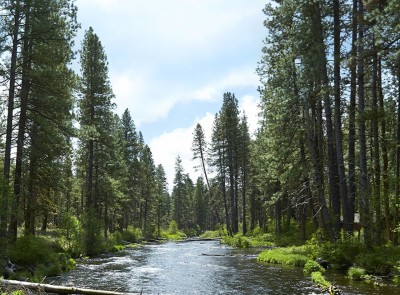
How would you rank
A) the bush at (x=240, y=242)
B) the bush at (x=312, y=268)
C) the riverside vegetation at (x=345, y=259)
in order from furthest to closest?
the bush at (x=240, y=242)
the bush at (x=312, y=268)
the riverside vegetation at (x=345, y=259)

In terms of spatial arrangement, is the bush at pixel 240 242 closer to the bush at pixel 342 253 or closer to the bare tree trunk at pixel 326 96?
the bare tree trunk at pixel 326 96

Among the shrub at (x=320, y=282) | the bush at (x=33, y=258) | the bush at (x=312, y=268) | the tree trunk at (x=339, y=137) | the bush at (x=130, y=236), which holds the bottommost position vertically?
the bush at (x=130, y=236)

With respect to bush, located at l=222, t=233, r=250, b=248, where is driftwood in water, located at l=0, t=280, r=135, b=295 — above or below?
above

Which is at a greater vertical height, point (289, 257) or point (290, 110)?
point (290, 110)

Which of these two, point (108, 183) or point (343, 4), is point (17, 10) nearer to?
point (343, 4)

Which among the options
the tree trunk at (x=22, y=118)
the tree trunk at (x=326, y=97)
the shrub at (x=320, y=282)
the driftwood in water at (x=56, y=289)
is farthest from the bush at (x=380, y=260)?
the tree trunk at (x=22, y=118)

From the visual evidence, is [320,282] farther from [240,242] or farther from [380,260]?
[240,242]

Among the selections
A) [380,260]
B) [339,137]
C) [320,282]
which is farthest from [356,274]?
[339,137]

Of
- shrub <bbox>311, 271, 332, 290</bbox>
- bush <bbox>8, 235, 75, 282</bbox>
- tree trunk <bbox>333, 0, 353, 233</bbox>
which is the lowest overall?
shrub <bbox>311, 271, 332, 290</bbox>

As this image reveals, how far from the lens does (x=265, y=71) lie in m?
26.1

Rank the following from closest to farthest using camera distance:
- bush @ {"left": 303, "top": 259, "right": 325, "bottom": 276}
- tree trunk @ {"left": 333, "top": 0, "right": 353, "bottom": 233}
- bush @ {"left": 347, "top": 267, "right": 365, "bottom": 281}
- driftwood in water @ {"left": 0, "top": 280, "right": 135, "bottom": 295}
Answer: driftwood in water @ {"left": 0, "top": 280, "right": 135, "bottom": 295} < bush @ {"left": 347, "top": 267, "right": 365, "bottom": 281} < bush @ {"left": 303, "top": 259, "right": 325, "bottom": 276} < tree trunk @ {"left": 333, "top": 0, "right": 353, "bottom": 233}

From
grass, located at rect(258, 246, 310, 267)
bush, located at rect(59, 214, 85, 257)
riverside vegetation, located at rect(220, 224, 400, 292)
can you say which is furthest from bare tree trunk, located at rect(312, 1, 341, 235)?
bush, located at rect(59, 214, 85, 257)

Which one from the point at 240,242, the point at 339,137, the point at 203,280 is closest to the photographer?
the point at 203,280

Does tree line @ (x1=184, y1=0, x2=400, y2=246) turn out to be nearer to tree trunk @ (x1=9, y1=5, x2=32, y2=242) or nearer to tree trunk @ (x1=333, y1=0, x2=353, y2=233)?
tree trunk @ (x1=333, y1=0, x2=353, y2=233)
